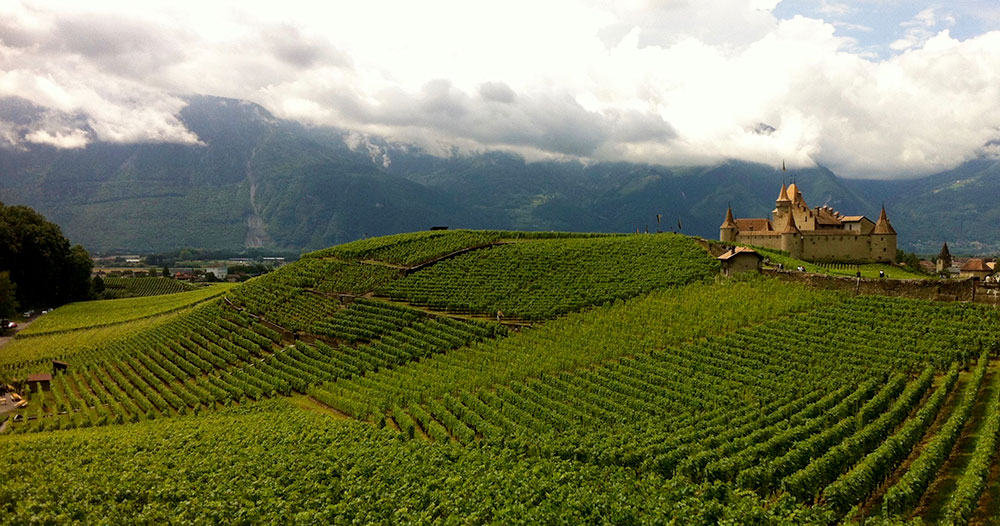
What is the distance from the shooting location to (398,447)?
23.4 metres

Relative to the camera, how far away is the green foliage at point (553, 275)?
47438 millimetres

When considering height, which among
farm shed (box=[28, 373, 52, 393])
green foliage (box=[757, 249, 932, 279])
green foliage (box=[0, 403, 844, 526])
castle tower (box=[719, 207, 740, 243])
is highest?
castle tower (box=[719, 207, 740, 243])

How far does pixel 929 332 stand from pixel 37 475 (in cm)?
4283

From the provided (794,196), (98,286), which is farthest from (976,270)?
(98,286)

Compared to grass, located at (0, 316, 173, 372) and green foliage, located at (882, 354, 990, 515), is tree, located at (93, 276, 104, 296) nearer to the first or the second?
grass, located at (0, 316, 173, 372)

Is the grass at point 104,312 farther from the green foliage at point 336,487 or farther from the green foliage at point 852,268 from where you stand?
the green foliage at point 852,268

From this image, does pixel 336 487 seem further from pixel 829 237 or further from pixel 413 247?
pixel 829 237

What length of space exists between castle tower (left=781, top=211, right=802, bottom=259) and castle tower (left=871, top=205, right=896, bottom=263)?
26.2 ft

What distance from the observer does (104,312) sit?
76875 mm

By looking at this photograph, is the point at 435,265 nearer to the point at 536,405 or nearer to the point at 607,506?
the point at 536,405

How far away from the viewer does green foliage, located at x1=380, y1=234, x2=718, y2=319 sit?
47438 millimetres

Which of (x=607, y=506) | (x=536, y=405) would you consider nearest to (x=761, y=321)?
(x=536, y=405)

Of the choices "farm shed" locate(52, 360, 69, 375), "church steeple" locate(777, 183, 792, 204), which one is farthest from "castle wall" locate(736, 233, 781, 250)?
"farm shed" locate(52, 360, 69, 375)

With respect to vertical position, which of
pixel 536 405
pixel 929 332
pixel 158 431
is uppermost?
pixel 929 332
